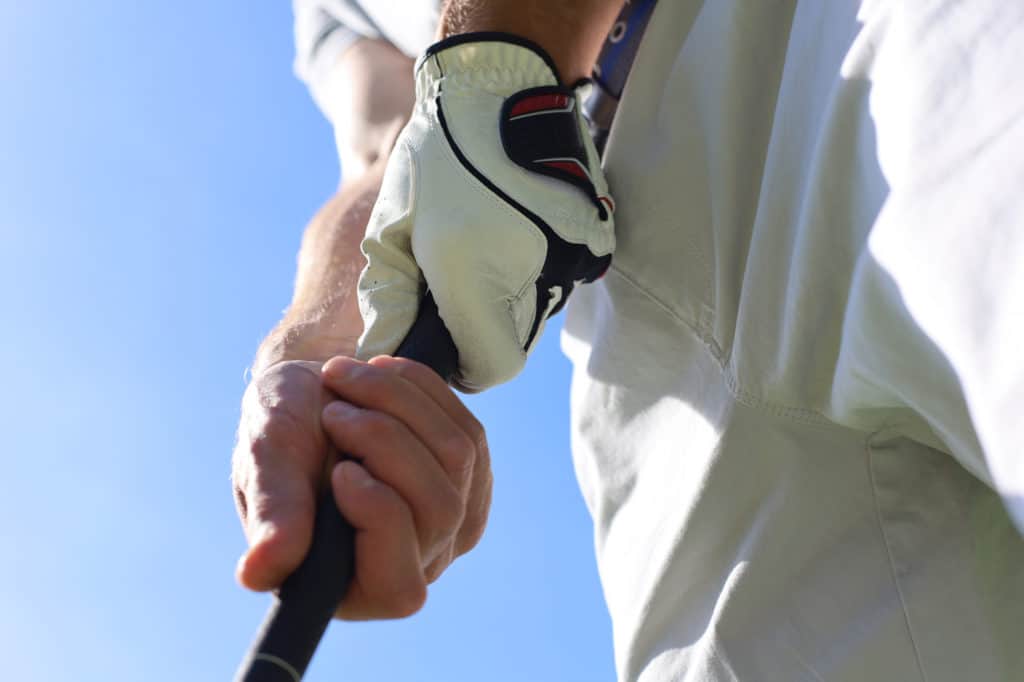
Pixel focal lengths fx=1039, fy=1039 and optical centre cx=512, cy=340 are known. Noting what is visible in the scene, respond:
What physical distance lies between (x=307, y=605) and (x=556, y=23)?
1159 millimetres

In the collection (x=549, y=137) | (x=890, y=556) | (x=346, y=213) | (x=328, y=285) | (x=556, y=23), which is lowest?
(x=890, y=556)

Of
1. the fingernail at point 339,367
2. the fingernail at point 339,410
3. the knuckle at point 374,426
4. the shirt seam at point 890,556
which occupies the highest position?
the fingernail at point 339,367

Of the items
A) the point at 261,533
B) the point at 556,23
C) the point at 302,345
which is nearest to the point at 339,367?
the point at 261,533

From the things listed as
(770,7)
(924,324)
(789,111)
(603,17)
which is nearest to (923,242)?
(924,324)

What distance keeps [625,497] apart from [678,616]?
27cm

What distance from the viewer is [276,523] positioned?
103 centimetres

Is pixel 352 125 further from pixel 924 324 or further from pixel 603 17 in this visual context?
pixel 924 324

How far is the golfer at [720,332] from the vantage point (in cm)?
102

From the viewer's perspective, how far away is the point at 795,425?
147 cm

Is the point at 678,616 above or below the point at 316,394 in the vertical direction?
below

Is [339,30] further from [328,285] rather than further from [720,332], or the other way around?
[720,332]

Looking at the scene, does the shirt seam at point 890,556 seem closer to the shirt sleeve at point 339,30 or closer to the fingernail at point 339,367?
the fingernail at point 339,367

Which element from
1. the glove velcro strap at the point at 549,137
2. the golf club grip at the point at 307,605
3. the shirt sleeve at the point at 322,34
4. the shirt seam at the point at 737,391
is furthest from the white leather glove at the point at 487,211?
the shirt sleeve at the point at 322,34

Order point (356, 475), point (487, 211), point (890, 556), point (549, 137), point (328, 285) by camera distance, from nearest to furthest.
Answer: point (356, 475), point (890, 556), point (487, 211), point (549, 137), point (328, 285)
